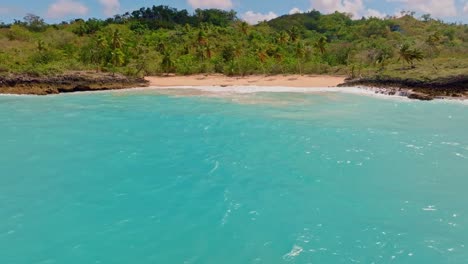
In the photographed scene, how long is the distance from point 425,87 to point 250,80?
23.5 m

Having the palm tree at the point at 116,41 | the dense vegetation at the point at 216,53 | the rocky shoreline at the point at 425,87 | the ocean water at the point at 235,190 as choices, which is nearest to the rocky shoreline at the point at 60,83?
the dense vegetation at the point at 216,53

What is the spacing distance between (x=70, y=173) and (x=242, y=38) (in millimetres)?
72044

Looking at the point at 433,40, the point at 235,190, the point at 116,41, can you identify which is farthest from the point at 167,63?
the point at 235,190

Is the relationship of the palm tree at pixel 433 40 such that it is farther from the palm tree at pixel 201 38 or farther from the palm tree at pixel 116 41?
the palm tree at pixel 116 41

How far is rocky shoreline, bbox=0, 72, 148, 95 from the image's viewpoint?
1833 inches

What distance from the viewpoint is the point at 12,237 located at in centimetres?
1127

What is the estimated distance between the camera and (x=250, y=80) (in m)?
56.1

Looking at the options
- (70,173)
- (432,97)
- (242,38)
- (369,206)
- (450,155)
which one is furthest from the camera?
(242,38)

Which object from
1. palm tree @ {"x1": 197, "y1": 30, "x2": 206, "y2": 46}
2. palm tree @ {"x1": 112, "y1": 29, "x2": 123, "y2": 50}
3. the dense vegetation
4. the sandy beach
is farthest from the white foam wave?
palm tree @ {"x1": 197, "y1": 30, "x2": 206, "y2": 46}

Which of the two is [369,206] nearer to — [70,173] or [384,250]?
[384,250]

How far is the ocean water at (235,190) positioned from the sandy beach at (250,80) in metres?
24.1

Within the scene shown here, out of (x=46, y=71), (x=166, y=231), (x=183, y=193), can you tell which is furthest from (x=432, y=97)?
(x=46, y=71)

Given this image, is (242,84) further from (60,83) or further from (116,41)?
(60,83)

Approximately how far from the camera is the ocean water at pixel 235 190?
10.7 metres
